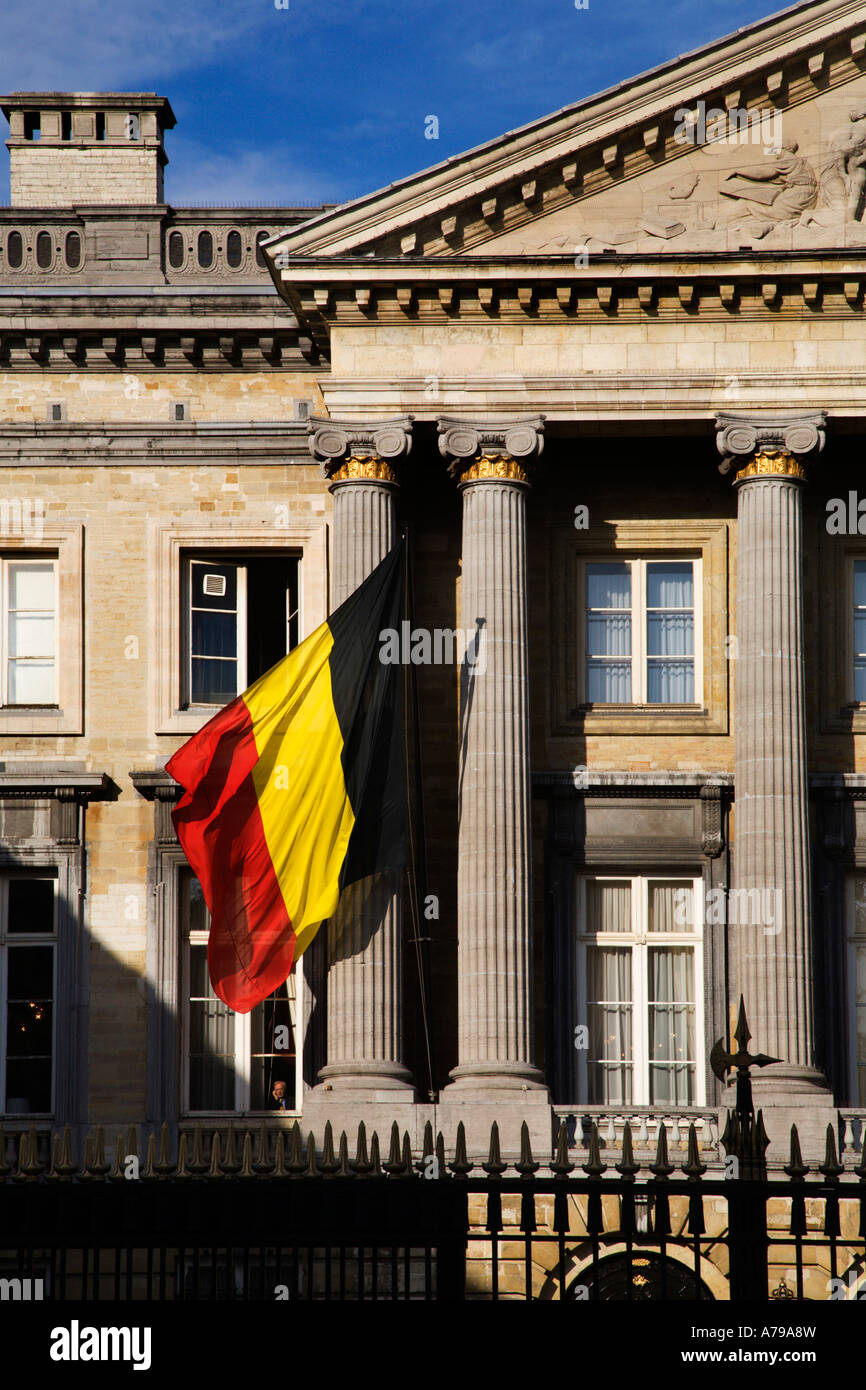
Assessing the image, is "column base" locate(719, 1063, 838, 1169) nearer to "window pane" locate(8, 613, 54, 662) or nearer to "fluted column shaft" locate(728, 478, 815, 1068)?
"fluted column shaft" locate(728, 478, 815, 1068)

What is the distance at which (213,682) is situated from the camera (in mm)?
27203

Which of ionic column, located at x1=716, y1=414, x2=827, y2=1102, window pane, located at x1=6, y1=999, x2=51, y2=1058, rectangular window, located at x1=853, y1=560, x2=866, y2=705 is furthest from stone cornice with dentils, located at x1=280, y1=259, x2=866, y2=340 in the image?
window pane, located at x1=6, y1=999, x2=51, y2=1058

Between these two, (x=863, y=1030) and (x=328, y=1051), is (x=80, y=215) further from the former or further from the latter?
(x=863, y=1030)

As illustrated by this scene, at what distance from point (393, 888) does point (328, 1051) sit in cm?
206

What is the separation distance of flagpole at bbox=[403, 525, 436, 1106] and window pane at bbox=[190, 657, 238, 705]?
2897 millimetres

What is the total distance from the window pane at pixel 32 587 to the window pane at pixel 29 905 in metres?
3.60

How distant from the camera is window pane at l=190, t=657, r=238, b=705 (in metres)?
27.1

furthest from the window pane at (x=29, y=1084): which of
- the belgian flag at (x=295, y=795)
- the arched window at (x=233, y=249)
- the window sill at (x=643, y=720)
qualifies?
the arched window at (x=233, y=249)

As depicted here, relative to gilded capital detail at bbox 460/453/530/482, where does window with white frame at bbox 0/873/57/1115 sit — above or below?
below

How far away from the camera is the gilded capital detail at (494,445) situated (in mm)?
25297

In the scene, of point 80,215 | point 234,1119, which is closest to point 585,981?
point 234,1119

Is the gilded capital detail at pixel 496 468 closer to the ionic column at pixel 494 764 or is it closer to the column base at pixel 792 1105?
the ionic column at pixel 494 764

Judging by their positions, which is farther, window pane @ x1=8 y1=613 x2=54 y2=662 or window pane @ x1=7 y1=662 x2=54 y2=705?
window pane @ x1=8 y1=613 x2=54 y2=662

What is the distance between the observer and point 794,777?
24.6 meters
